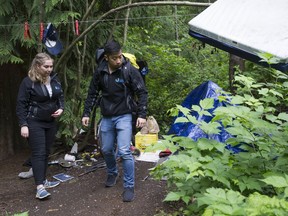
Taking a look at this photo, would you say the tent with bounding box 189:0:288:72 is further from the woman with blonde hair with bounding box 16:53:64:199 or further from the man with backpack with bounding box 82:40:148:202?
the woman with blonde hair with bounding box 16:53:64:199

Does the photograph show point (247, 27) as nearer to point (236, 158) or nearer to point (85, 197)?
point (236, 158)

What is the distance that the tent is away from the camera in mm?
3595

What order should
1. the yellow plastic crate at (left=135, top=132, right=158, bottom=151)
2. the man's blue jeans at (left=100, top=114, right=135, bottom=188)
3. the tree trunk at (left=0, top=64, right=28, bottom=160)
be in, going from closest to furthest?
1. the man's blue jeans at (left=100, top=114, right=135, bottom=188)
2. the yellow plastic crate at (left=135, top=132, right=158, bottom=151)
3. the tree trunk at (left=0, top=64, right=28, bottom=160)

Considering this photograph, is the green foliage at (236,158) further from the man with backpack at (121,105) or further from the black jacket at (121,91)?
the black jacket at (121,91)

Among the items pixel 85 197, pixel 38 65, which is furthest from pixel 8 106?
pixel 85 197

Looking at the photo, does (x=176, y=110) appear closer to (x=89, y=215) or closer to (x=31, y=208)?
(x=89, y=215)

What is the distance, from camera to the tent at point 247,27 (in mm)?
3595

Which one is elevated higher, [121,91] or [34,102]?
[121,91]

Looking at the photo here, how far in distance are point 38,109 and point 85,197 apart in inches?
48.7

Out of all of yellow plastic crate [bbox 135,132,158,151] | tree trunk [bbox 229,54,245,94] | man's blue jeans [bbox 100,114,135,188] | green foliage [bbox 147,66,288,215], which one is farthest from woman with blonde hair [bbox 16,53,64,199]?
tree trunk [bbox 229,54,245,94]

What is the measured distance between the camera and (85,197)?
418 cm

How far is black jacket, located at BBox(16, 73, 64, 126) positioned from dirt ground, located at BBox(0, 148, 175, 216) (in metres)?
1.00

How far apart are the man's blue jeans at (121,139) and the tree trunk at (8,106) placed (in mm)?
3003

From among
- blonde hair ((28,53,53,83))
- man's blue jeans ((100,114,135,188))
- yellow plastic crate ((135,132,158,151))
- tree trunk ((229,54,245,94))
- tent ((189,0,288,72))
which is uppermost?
tent ((189,0,288,72))
